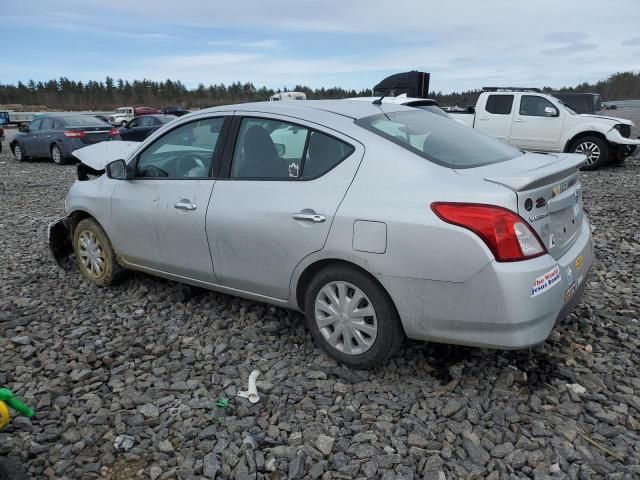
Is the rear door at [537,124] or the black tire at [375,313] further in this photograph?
the rear door at [537,124]

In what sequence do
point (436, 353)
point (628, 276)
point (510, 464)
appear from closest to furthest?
point (510, 464) < point (436, 353) < point (628, 276)

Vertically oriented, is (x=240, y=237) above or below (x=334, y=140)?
below

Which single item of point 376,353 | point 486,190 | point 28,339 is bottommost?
point 28,339

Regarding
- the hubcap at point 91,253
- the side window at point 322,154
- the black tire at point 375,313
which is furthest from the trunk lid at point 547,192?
the hubcap at point 91,253

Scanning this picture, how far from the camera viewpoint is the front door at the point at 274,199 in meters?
3.15

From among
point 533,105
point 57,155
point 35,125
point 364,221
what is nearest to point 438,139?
point 364,221

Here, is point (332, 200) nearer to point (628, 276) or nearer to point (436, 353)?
point (436, 353)

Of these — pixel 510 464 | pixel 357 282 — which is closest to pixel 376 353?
pixel 357 282

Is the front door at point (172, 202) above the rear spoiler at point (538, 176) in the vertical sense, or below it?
below

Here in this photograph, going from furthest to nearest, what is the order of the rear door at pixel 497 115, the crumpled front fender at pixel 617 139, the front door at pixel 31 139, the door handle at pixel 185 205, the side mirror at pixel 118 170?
the front door at pixel 31 139
the rear door at pixel 497 115
the crumpled front fender at pixel 617 139
the side mirror at pixel 118 170
the door handle at pixel 185 205

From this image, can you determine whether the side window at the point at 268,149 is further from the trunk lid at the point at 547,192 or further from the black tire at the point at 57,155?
the black tire at the point at 57,155

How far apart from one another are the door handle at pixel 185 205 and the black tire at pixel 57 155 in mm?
13453

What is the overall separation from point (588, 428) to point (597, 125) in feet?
36.2

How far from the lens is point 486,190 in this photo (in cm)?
270
